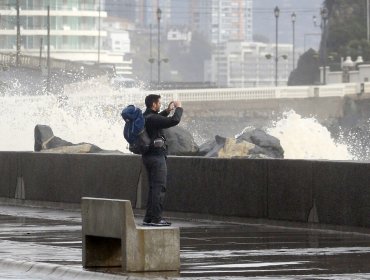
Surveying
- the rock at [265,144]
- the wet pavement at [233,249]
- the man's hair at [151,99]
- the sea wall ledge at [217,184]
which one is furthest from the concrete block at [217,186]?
the rock at [265,144]

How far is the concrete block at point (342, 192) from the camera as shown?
1898cm

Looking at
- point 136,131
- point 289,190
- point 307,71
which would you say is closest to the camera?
point 136,131

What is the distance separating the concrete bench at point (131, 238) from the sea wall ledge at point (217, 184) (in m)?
5.03

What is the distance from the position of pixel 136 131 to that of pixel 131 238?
4.22 m

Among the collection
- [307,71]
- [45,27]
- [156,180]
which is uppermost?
[45,27]

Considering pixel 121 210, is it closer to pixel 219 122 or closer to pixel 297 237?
pixel 297 237

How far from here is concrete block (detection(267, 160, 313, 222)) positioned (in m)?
20.0

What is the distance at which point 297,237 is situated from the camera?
61.2ft

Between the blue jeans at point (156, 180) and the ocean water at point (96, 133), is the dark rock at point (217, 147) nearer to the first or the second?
the ocean water at point (96, 133)

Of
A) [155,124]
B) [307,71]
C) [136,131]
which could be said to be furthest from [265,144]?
[307,71]

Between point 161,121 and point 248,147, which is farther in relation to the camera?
point 248,147

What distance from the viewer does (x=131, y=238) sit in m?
14.2

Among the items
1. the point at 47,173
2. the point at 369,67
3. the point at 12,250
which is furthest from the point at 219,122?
the point at 12,250

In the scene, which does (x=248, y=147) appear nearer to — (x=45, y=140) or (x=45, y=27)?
(x=45, y=140)
